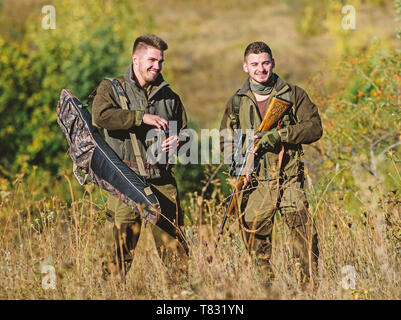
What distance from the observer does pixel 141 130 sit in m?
3.95

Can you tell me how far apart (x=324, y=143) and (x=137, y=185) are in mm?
3384

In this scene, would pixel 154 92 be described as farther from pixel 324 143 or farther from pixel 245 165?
pixel 324 143

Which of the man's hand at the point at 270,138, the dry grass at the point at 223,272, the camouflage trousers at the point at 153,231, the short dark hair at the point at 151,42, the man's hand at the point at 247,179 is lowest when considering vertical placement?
the dry grass at the point at 223,272

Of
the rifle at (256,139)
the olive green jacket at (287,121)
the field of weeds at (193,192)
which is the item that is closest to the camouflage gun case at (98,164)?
the field of weeds at (193,192)

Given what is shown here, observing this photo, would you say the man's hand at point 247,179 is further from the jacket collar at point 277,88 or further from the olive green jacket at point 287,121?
the jacket collar at point 277,88

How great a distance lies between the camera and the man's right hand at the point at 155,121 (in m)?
3.71

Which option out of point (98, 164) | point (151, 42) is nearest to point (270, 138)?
point (151, 42)

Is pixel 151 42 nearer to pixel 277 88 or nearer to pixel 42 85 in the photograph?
pixel 277 88

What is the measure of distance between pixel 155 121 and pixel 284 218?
3.78 feet

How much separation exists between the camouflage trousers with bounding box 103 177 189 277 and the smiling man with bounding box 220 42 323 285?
1.63 ft

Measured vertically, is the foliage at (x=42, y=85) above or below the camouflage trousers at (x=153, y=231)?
above

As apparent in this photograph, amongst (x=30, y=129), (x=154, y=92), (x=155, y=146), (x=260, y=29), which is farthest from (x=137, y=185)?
(x=260, y=29)

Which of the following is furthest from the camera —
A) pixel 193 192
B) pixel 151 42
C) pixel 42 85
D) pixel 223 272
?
pixel 42 85
